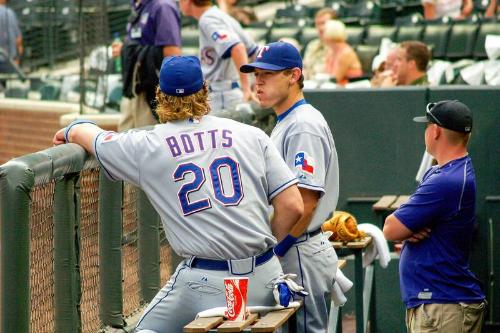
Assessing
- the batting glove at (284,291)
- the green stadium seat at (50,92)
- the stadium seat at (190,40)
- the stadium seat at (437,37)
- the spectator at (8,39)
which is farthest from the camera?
the spectator at (8,39)

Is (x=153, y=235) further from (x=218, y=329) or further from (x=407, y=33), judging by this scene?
(x=407, y=33)

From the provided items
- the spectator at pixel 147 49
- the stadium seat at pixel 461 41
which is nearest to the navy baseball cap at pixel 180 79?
the spectator at pixel 147 49

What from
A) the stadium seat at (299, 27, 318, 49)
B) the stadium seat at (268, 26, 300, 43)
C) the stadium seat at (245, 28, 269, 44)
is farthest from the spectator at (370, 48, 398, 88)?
the stadium seat at (245, 28, 269, 44)

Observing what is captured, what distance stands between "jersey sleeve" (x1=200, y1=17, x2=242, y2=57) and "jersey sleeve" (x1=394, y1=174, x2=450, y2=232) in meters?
2.70

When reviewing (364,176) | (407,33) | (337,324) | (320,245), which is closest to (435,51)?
(407,33)

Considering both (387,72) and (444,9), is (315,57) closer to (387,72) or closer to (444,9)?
(387,72)

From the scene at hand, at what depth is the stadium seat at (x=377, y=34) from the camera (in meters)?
13.3

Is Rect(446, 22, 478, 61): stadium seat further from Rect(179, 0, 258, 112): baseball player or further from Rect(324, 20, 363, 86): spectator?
Rect(179, 0, 258, 112): baseball player

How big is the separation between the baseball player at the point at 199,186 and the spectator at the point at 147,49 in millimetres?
3677

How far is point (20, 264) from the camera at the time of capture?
13.4 feet

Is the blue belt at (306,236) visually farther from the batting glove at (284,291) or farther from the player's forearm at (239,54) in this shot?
the player's forearm at (239,54)

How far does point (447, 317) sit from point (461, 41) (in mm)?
8029

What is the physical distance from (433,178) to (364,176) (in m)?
2.75

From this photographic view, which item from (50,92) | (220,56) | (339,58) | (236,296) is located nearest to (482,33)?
(339,58)
